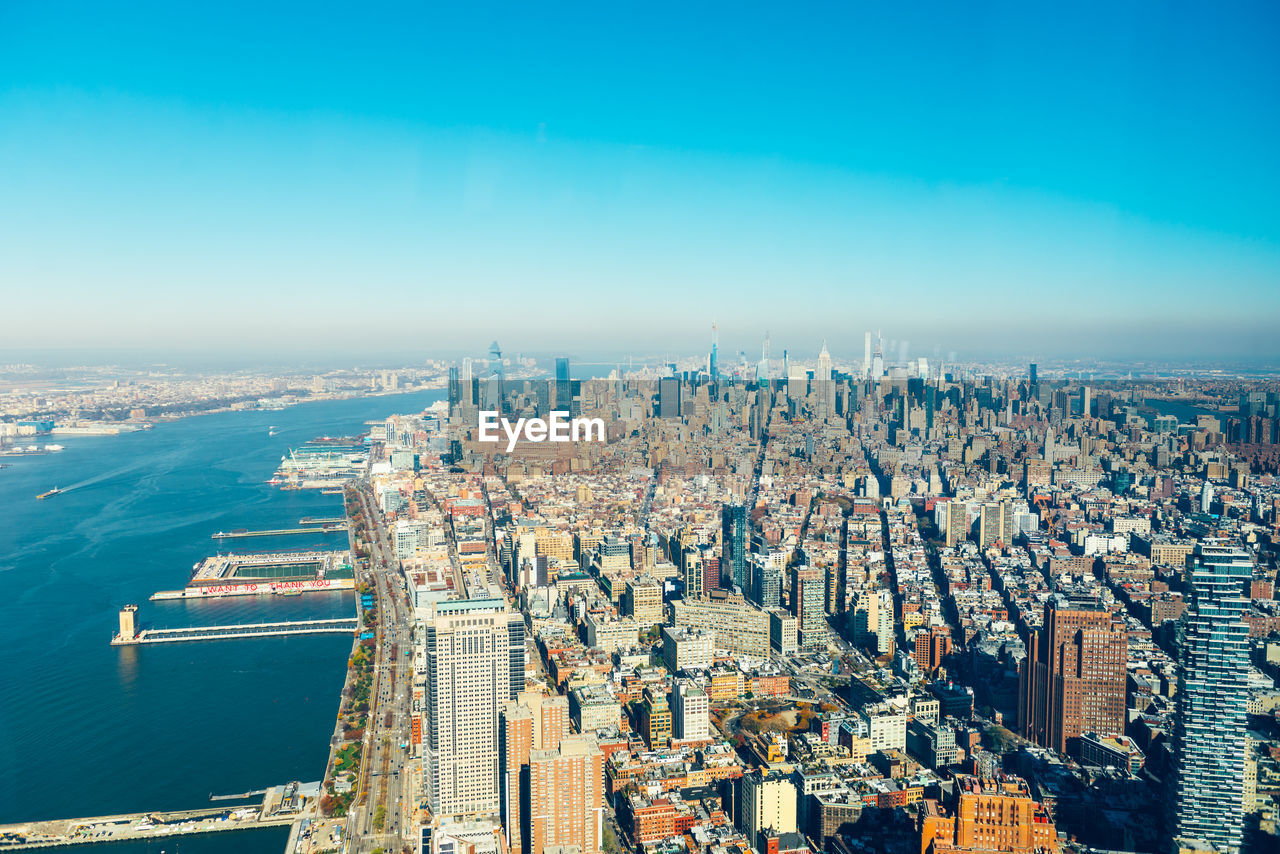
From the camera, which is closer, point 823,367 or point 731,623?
point 731,623

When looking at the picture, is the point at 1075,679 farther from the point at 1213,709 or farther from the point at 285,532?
the point at 285,532

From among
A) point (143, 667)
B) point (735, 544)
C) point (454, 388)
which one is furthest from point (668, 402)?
point (143, 667)

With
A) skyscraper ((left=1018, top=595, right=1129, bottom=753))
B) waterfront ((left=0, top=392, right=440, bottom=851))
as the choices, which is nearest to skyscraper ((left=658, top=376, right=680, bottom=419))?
waterfront ((left=0, top=392, right=440, bottom=851))

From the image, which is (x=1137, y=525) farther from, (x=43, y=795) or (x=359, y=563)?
(x=43, y=795)

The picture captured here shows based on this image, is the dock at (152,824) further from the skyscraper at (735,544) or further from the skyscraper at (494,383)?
the skyscraper at (494,383)

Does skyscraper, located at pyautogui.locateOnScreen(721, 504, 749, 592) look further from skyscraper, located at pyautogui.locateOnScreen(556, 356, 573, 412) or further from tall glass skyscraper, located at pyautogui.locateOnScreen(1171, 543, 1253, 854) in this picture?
tall glass skyscraper, located at pyautogui.locateOnScreen(1171, 543, 1253, 854)

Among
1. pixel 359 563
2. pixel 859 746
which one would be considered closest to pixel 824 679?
pixel 859 746

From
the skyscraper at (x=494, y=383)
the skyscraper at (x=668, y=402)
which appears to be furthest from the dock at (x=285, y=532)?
the skyscraper at (x=668, y=402)

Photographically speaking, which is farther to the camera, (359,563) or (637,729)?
(359,563)
